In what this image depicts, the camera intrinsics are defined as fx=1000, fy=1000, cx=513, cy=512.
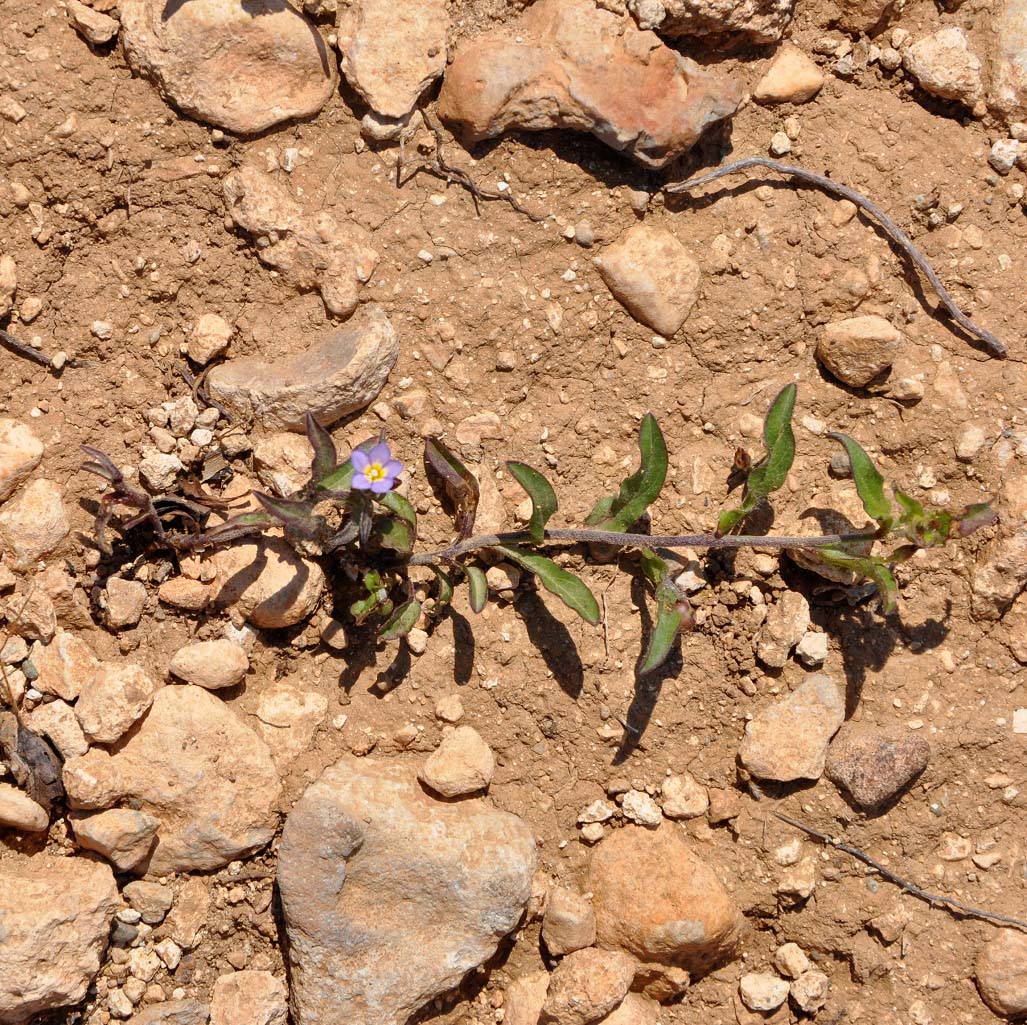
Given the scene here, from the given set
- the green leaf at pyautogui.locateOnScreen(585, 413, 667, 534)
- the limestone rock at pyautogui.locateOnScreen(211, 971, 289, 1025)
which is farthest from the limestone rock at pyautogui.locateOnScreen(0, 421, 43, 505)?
the green leaf at pyautogui.locateOnScreen(585, 413, 667, 534)

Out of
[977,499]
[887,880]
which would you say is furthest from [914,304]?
[887,880]

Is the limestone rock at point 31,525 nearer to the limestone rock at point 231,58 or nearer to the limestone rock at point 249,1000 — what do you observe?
the limestone rock at point 231,58

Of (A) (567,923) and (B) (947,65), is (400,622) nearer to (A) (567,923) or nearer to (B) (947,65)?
(A) (567,923)

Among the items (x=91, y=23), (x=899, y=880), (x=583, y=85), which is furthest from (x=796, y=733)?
(x=91, y=23)

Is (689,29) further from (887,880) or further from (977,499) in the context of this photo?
(887,880)

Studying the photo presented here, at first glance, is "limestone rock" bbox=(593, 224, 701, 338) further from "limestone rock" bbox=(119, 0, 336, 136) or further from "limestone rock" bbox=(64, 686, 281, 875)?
"limestone rock" bbox=(64, 686, 281, 875)

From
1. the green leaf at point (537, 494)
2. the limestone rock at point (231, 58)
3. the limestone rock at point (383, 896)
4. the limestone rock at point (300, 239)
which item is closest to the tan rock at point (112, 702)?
the limestone rock at point (383, 896)
